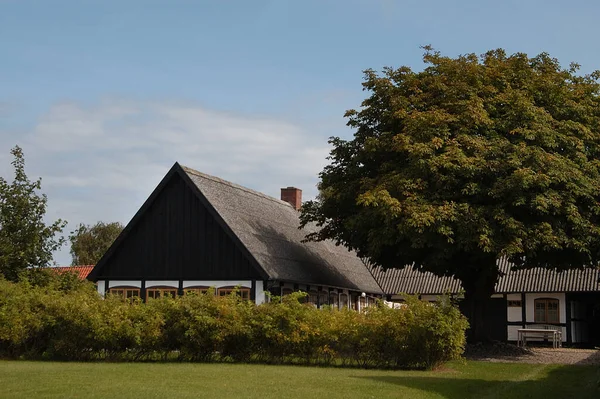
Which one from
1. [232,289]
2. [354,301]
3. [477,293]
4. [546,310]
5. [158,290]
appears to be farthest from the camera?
[354,301]

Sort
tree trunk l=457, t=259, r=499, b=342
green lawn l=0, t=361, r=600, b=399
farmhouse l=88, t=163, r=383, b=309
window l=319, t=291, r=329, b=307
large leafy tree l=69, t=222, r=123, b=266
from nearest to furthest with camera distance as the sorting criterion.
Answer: green lawn l=0, t=361, r=600, b=399 < farmhouse l=88, t=163, r=383, b=309 < tree trunk l=457, t=259, r=499, b=342 < window l=319, t=291, r=329, b=307 < large leafy tree l=69, t=222, r=123, b=266

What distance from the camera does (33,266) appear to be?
3119cm

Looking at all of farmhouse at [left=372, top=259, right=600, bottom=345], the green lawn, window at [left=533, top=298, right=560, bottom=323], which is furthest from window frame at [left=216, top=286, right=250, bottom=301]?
window at [left=533, top=298, right=560, bottom=323]

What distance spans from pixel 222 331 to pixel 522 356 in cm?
1116

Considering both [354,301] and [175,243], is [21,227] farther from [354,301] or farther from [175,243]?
[354,301]

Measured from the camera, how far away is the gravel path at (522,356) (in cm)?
2648

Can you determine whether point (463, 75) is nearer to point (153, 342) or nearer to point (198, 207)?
point (198, 207)

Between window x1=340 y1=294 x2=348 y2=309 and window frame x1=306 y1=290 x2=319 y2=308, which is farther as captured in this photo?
window x1=340 y1=294 x2=348 y2=309

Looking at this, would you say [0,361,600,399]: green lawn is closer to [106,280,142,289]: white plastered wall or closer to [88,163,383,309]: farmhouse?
[88,163,383,309]: farmhouse

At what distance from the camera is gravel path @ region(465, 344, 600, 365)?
26.5 meters

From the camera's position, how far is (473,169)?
25578 millimetres

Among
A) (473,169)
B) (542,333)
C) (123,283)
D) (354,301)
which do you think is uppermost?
(473,169)

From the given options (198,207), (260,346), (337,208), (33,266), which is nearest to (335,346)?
(260,346)

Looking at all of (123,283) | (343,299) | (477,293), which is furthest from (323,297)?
(123,283)
